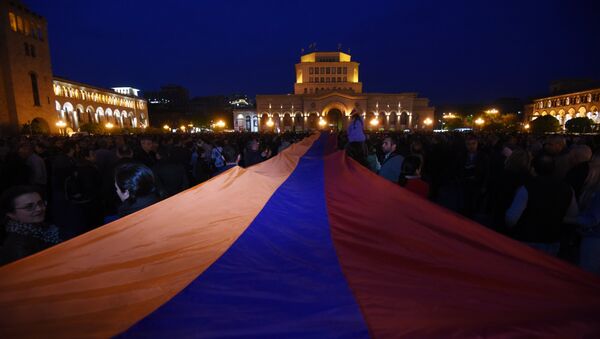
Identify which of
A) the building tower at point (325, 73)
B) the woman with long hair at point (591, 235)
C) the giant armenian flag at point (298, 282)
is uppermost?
the building tower at point (325, 73)

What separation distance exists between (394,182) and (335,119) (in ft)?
218

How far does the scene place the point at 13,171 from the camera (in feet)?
19.9

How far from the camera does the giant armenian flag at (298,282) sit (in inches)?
54.8

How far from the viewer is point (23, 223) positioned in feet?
8.52

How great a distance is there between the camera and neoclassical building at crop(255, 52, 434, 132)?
2484 inches

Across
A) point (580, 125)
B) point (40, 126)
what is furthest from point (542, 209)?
point (40, 126)

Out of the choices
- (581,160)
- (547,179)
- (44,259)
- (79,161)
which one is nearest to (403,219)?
(547,179)

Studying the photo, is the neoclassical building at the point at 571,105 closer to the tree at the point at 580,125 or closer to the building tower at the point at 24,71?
the tree at the point at 580,125

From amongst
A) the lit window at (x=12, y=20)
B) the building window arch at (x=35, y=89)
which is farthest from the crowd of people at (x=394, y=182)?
the lit window at (x=12, y=20)

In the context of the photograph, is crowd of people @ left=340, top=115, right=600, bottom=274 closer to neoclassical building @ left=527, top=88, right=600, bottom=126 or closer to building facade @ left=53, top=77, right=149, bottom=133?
building facade @ left=53, top=77, right=149, bottom=133

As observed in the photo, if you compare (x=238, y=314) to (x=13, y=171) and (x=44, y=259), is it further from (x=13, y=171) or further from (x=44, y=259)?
(x=13, y=171)

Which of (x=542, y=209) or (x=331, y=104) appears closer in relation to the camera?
(x=542, y=209)

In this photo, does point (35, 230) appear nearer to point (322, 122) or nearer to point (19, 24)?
point (19, 24)

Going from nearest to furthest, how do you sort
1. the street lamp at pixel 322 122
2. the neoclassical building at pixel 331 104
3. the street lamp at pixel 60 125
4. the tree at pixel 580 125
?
the tree at pixel 580 125, the street lamp at pixel 60 125, the neoclassical building at pixel 331 104, the street lamp at pixel 322 122
